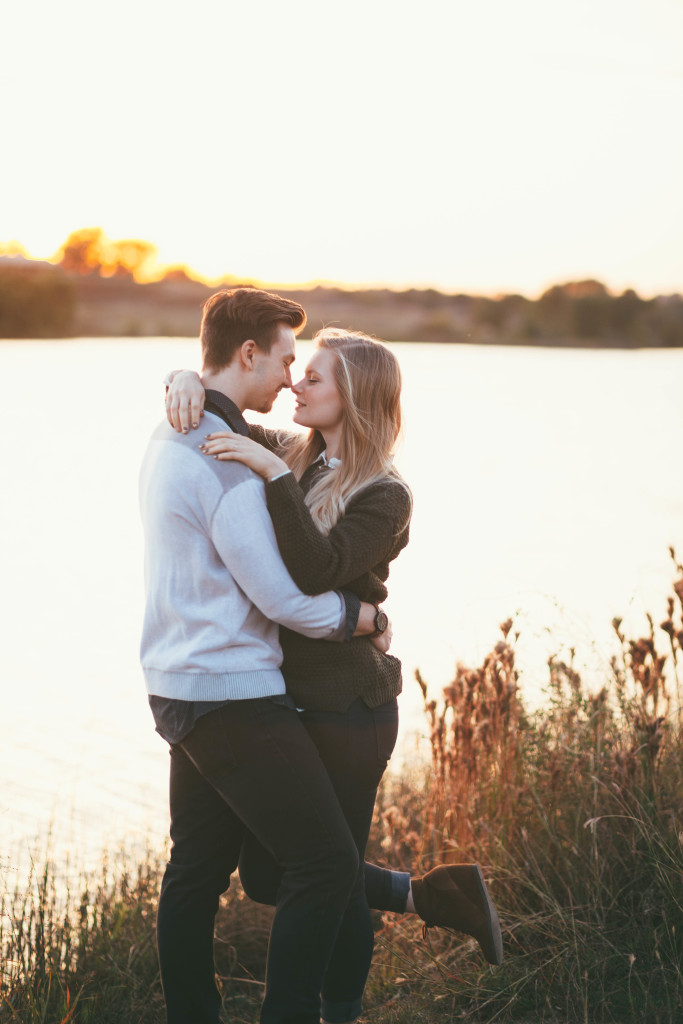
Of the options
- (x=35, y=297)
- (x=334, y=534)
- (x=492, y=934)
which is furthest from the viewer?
(x=35, y=297)

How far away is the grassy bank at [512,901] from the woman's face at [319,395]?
1102 millimetres

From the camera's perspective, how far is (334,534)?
2324 millimetres

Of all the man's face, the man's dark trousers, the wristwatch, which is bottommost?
the man's dark trousers

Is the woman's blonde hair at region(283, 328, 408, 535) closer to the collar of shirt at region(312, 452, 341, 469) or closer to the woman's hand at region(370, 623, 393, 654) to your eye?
the collar of shirt at region(312, 452, 341, 469)

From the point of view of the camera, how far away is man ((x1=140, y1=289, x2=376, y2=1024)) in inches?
87.4

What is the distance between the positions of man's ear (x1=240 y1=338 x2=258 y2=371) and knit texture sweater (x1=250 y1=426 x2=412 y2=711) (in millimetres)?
322

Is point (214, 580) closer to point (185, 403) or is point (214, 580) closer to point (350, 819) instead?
point (185, 403)

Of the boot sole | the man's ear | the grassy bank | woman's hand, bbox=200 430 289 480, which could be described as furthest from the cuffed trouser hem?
the man's ear

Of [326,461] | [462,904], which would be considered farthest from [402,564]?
[326,461]

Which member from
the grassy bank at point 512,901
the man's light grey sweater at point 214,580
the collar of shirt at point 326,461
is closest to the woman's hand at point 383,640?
the man's light grey sweater at point 214,580

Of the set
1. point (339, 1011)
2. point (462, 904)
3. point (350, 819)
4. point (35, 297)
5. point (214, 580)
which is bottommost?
point (339, 1011)

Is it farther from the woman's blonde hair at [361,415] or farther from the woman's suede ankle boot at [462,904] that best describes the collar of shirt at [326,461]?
the woman's suede ankle boot at [462,904]

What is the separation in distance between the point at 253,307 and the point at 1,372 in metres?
31.5

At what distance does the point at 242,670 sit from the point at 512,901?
135cm
